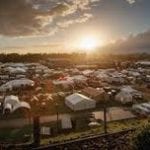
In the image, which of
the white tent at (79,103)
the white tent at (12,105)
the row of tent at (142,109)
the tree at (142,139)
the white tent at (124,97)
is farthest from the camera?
the white tent at (124,97)

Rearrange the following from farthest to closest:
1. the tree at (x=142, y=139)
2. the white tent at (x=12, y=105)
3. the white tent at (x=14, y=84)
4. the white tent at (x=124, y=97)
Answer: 1. the white tent at (x=14, y=84)
2. the white tent at (x=124, y=97)
3. the white tent at (x=12, y=105)
4. the tree at (x=142, y=139)

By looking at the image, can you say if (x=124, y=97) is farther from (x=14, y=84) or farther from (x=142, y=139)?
(x=142, y=139)

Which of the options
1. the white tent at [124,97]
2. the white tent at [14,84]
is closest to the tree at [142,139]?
the white tent at [124,97]

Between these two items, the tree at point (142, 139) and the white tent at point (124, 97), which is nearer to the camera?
the tree at point (142, 139)

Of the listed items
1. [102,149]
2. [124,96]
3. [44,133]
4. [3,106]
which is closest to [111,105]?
[124,96]

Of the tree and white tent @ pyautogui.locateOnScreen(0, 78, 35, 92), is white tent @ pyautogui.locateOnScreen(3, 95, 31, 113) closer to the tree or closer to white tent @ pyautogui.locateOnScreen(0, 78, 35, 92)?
white tent @ pyautogui.locateOnScreen(0, 78, 35, 92)

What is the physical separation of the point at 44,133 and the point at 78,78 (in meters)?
33.0

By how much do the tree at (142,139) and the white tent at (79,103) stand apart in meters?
25.8

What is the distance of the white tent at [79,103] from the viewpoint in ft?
125

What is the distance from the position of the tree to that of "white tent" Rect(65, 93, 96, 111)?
2582 centimetres

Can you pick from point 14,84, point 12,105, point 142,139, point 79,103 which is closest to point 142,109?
point 79,103

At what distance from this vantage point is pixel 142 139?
12.1 meters

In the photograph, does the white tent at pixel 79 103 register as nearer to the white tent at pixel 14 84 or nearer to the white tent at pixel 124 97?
the white tent at pixel 124 97

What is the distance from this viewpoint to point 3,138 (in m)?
26.7
